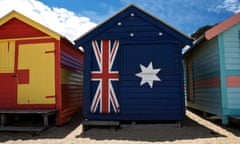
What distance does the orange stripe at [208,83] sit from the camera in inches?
289

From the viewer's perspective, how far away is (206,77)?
8.41m

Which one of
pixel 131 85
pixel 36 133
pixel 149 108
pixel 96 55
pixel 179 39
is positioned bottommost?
pixel 36 133

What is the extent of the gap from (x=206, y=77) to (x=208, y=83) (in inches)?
12.4

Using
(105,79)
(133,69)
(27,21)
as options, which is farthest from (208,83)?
(27,21)

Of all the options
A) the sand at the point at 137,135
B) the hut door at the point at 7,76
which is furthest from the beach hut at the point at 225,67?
the hut door at the point at 7,76

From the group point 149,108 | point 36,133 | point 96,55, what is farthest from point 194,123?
point 36,133

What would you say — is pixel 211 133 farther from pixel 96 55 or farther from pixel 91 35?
pixel 91 35

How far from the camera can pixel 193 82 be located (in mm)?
10273

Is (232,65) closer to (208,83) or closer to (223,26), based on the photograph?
(223,26)

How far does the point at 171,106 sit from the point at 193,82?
161 inches

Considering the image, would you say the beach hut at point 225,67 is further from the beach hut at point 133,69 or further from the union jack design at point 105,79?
the union jack design at point 105,79

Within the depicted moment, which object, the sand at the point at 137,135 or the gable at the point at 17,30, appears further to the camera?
the gable at the point at 17,30

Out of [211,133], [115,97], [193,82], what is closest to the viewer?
[211,133]

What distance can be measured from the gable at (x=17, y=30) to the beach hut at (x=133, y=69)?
178 centimetres
